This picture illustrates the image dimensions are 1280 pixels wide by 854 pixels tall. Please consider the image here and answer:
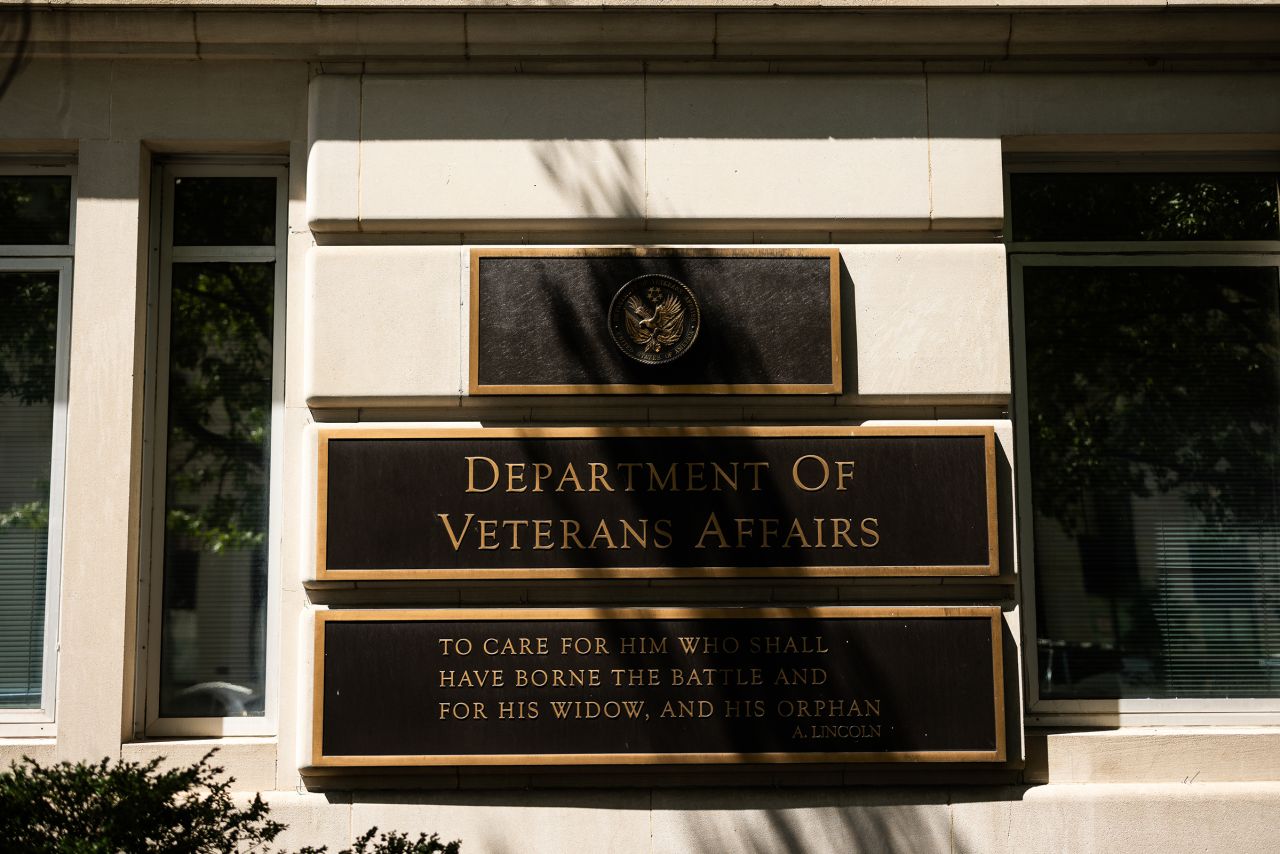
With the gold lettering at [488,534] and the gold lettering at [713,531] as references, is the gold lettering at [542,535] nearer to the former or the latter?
the gold lettering at [488,534]

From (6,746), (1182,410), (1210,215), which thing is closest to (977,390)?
(1182,410)

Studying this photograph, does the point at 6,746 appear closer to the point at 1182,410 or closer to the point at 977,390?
the point at 977,390

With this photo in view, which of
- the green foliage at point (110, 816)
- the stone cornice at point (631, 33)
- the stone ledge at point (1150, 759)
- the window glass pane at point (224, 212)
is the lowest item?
the stone ledge at point (1150, 759)

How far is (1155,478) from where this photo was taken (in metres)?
6.91

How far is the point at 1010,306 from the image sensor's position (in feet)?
22.9

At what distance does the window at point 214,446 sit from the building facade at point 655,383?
2cm

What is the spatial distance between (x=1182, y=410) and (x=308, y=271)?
17.6ft

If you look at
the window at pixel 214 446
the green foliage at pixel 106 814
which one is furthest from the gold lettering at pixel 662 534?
the green foliage at pixel 106 814

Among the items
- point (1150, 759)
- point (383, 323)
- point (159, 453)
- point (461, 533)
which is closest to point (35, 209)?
point (159, 453)

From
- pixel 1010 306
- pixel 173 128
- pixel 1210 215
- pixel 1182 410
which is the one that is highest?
pixel 173 128

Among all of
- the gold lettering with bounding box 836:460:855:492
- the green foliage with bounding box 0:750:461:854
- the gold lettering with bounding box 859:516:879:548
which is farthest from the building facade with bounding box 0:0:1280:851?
the green foliage with bounding box 0:750:461:854

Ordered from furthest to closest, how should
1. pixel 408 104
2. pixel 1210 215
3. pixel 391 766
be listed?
1. pixel 1210 215
2. pixel 408 104
3. pixel 391 766

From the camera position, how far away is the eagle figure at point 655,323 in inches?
253

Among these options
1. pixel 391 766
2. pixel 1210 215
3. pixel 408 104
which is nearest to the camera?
pixel 391 766
